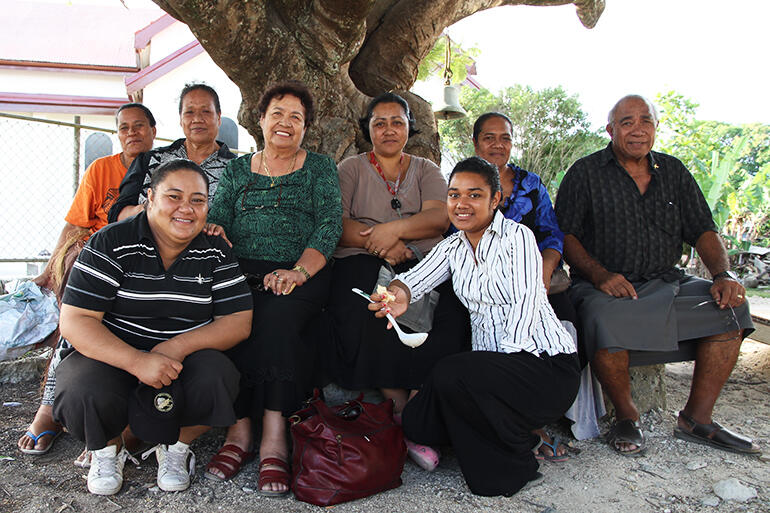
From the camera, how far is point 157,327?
267cm

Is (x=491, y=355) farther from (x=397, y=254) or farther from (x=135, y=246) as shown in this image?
(x=135, y=246)

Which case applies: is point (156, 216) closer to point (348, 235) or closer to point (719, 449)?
point (348, 235)

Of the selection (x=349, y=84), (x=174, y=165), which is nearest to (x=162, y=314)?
(x=174, y=165)

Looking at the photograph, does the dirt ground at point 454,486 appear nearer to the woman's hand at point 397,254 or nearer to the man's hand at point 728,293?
the man's hand at point 728,293

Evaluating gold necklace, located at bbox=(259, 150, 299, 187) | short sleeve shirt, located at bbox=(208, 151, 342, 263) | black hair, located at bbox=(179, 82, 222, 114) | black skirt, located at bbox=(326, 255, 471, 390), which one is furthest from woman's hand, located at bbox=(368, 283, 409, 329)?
black hair, located at bbox=(179, 82, 222, 114)

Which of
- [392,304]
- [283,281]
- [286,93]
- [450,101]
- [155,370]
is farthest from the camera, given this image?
[450,101]

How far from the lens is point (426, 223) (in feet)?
11.3

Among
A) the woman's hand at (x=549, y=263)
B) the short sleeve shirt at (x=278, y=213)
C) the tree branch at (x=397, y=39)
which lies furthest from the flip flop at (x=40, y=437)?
the tree branch at (x=397, y=39)

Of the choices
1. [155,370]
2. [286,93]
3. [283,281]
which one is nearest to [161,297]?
[155,370]

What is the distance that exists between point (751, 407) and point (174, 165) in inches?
165

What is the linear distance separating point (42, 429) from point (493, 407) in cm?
242

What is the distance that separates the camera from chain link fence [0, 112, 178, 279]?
315 inches

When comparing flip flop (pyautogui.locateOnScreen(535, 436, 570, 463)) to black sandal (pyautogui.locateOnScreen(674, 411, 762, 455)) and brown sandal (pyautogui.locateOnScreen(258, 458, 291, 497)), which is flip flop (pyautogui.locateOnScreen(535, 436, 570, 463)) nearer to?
black sandal (pyautogui.locateOnScreen(674, 411, 762, 455))

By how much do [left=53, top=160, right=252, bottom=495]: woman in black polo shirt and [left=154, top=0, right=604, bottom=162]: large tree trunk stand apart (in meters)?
1.58
